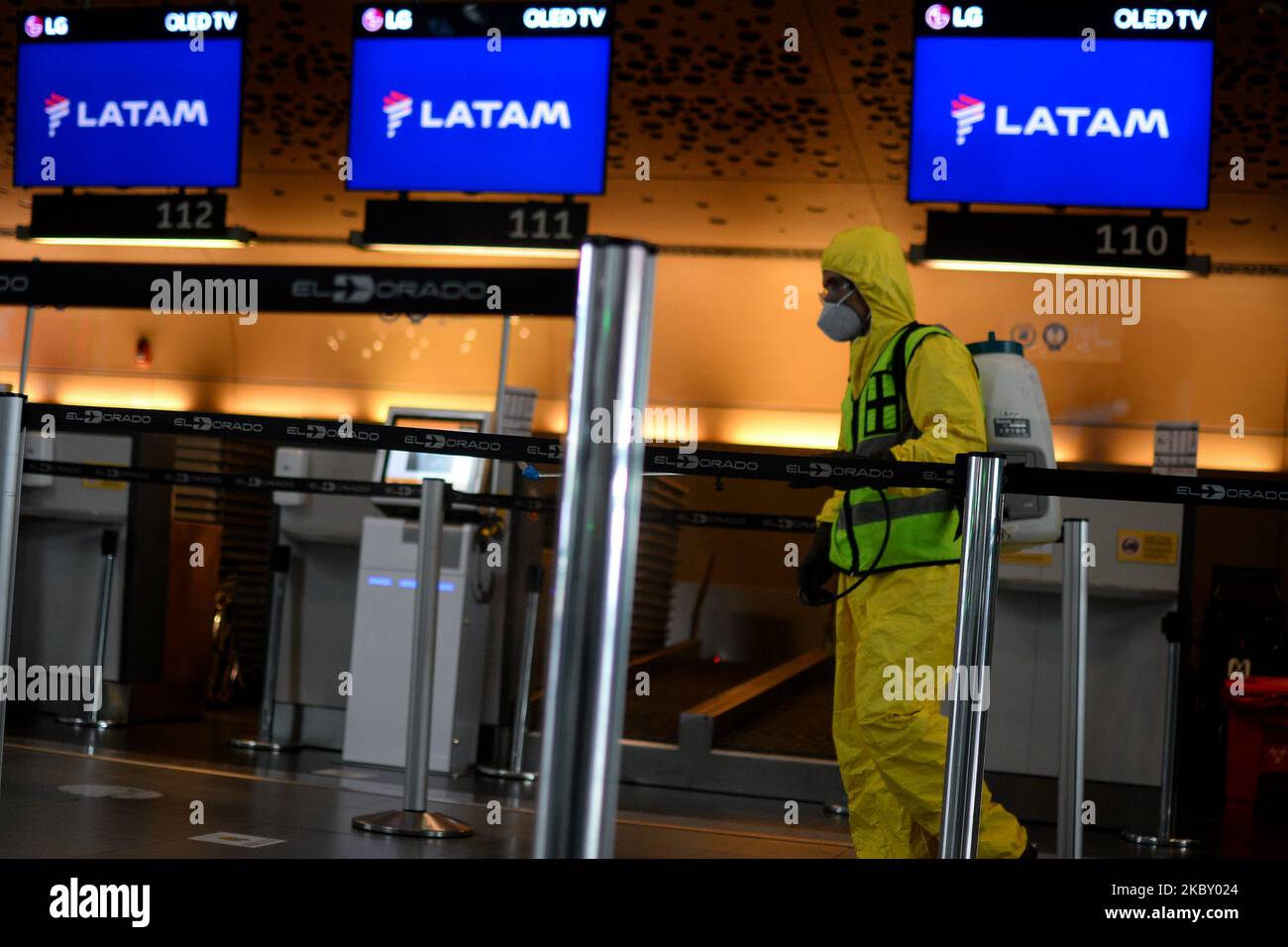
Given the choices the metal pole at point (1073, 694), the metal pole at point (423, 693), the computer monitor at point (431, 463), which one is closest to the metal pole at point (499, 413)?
the computer monitor at point (431, 463)

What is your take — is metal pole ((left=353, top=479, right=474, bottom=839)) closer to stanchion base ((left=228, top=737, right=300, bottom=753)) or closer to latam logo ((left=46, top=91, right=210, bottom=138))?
stanchion base ((left=228, top=737, right=300, bottom=753))

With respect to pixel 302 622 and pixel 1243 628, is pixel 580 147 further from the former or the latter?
pixel 1243 628

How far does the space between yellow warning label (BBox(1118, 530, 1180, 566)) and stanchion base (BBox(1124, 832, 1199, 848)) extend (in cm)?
111

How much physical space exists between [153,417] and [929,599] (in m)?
1.76

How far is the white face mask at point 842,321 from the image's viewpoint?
3.72 metres

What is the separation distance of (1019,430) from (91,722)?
5.10 m

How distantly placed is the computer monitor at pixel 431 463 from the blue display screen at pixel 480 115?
1.17 meters

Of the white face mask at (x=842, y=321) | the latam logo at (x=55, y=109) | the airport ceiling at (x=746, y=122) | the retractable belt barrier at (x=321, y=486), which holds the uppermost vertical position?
the airport ceiling at (x=746, y=122)

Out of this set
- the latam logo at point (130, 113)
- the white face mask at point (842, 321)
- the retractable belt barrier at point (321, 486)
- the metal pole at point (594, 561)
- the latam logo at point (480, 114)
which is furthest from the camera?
the latam logo at point (130, 113)

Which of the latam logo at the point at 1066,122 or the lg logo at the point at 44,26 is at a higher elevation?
the lg logo at the point at 44,26

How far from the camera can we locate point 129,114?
20.3 feet

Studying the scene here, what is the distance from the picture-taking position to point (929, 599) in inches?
130

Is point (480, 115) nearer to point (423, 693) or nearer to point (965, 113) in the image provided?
point (965, 113)

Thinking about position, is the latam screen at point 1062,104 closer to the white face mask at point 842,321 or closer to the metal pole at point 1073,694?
the metal pole at point 1073,694
